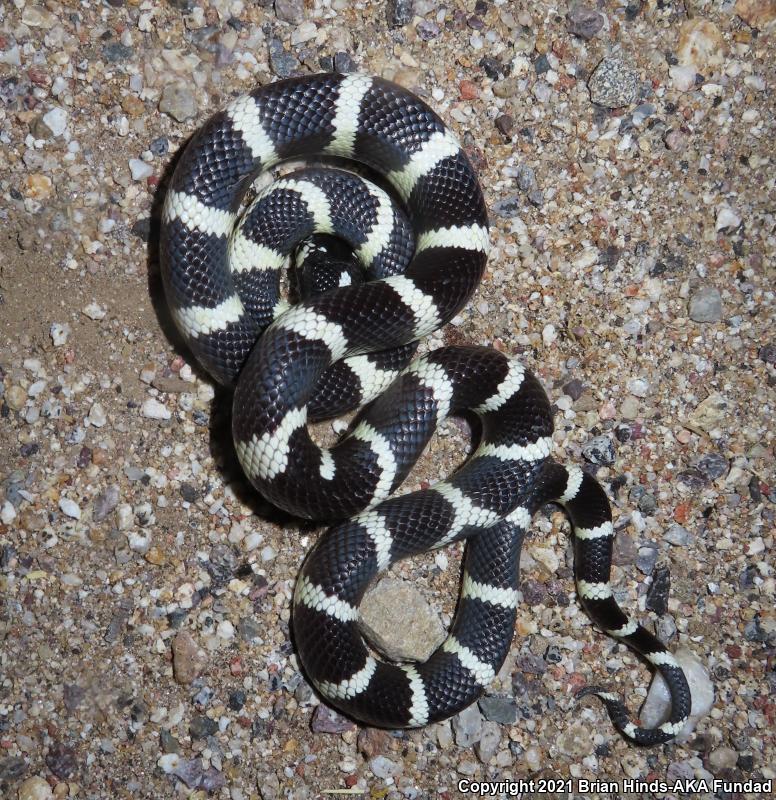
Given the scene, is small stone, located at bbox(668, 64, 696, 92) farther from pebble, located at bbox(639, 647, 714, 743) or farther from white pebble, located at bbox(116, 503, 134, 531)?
white pebble, located at bbox(116, 503, 134, 531)

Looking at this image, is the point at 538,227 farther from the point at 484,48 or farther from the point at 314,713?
the point at 314,713

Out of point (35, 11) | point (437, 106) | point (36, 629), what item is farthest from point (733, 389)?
point (35, 11)

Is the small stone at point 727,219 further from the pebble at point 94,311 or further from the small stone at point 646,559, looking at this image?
the pebble at point 94,311

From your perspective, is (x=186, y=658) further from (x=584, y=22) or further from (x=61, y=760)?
(x=584, y=22)

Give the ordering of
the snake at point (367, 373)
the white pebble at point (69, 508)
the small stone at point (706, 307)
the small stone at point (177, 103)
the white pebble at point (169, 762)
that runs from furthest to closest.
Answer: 1. the small stone at point (706, 307)
2. the small stone at point (177, 103)
3. the white pebble at point (69, 508)
4. the white pebble at point (169, 762)
5. the snake at point (367, 373)

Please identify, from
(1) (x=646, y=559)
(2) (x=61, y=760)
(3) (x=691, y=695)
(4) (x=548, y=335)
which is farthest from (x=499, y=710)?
(2) (x=61, y=760)

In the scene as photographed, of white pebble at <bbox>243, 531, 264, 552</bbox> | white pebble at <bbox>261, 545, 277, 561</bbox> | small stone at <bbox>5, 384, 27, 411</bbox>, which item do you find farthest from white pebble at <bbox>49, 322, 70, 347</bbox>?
white pebble at <bbox>261, 545, 277, 561</bbox>

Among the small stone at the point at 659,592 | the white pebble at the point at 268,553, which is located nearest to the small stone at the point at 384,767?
the white pebble at the point at 268,553
